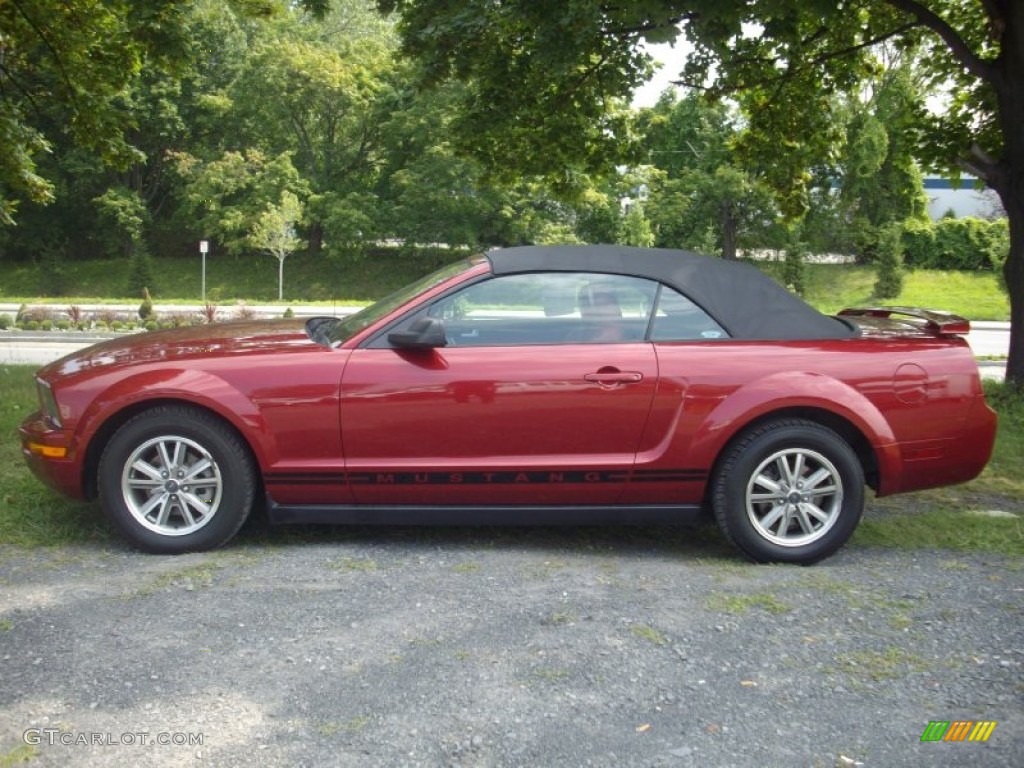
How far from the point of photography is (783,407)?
14.8 ft

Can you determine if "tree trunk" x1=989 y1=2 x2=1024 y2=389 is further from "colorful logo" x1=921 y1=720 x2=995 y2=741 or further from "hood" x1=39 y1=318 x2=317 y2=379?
"hood" x1=39 y1=318 x2=317 y2=379

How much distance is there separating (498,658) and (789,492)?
1932 mm

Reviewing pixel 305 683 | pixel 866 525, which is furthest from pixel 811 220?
pixel 305 683

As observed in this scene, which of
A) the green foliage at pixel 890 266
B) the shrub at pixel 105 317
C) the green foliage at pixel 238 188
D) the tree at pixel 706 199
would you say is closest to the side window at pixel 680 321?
the shrub at pixel 105 317

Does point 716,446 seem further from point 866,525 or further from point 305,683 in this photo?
point 305,683

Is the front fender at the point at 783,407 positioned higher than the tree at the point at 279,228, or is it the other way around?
the tree at the point at 279,228

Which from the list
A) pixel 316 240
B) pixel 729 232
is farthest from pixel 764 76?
pixel 316 240

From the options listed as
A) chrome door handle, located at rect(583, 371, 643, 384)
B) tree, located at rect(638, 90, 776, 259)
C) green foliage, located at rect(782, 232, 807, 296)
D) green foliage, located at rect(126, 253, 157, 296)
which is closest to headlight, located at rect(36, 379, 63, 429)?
chrome door handle, located at rect(583, 371, 643, 384)

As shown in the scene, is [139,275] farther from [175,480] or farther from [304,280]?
[175,480]

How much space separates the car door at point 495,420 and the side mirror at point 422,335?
0.25 ft

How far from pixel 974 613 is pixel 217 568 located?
3.30m

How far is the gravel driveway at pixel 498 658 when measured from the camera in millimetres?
2691

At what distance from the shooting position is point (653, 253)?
4.91 m

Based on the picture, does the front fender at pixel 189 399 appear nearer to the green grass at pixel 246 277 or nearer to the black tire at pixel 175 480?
the black tire at pixel 175 480
